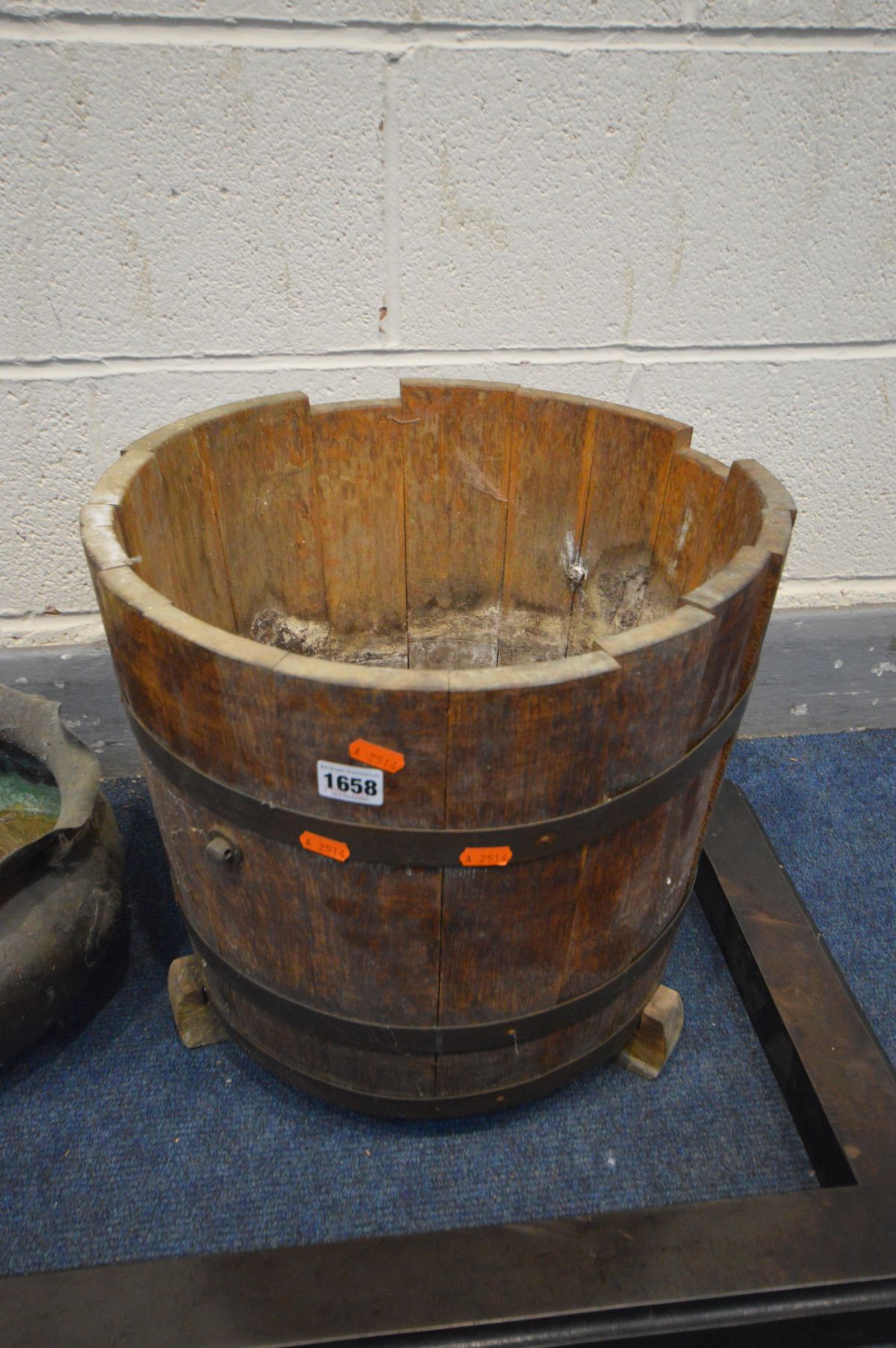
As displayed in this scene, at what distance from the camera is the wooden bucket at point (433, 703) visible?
93 centimetres

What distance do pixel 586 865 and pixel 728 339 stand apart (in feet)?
4.38

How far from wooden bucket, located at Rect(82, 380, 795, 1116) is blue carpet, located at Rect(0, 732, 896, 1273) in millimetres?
172

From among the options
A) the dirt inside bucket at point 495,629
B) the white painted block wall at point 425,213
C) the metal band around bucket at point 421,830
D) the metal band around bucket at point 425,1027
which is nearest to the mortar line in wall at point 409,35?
the white painted block wall at point 425,213

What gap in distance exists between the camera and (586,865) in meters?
1.08

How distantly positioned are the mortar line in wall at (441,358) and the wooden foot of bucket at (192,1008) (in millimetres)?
1174

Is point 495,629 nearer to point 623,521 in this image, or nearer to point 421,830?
point 623,521

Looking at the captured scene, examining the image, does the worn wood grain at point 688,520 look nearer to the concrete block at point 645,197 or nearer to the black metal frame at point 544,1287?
the concrete block at point 645,197

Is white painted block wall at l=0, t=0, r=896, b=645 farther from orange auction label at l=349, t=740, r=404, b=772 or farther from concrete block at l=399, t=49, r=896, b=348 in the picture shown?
orange auction label at l=349, t=740, r=404, b=772

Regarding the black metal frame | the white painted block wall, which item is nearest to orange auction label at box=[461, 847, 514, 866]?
the black metal frame

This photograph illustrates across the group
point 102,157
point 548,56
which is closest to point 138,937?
point 102,157

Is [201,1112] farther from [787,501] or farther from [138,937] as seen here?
[787,501]

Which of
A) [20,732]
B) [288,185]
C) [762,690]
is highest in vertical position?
[288,185]

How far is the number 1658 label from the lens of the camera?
931mm

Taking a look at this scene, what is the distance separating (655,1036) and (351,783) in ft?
3.04
